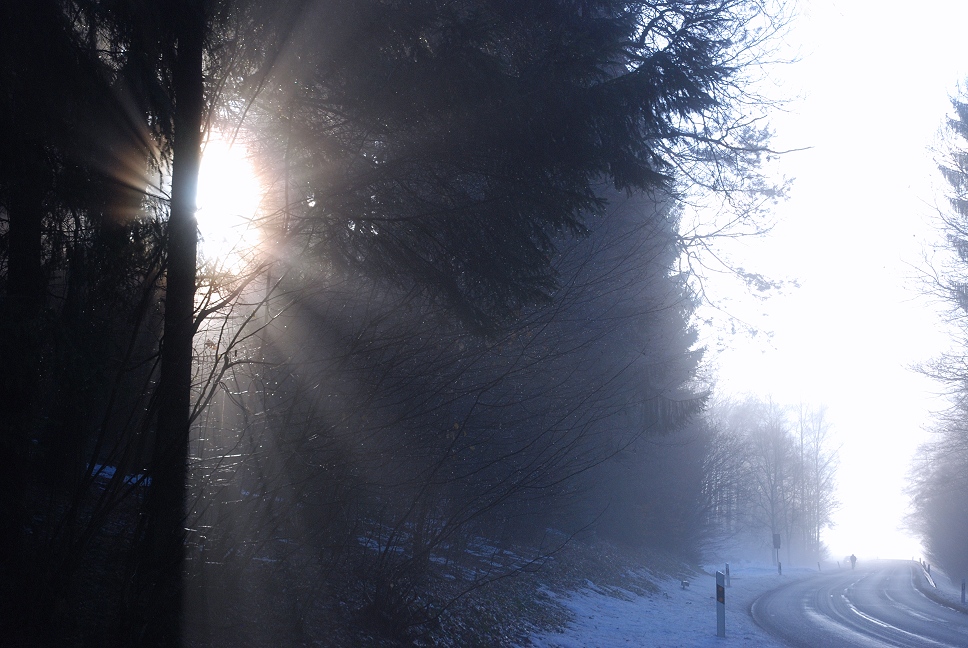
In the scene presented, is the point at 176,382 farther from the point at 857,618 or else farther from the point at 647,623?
the point at 857,618

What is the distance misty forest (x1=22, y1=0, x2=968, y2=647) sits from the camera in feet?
14.9

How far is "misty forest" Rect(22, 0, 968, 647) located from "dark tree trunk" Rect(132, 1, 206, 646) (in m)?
0.02

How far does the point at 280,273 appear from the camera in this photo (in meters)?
6.36

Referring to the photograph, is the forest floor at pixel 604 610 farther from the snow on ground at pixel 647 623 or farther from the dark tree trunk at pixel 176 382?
the dark tree trunk at pixel 176 382

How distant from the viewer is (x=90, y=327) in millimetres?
4469

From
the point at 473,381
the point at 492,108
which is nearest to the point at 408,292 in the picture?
the point at 492,108

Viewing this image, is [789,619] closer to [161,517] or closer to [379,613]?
[379,613]

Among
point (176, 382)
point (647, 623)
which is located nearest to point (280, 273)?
point (176, 382)

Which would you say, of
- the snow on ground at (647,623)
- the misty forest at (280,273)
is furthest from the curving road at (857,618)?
the misty forest at (280,273)

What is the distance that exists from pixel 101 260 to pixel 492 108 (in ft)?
10.8

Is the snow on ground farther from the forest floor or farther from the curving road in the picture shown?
the curving road

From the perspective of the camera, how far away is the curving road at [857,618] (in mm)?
13532

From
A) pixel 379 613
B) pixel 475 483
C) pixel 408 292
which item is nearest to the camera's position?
pixel 408 292

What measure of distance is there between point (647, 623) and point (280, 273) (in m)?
10.3
